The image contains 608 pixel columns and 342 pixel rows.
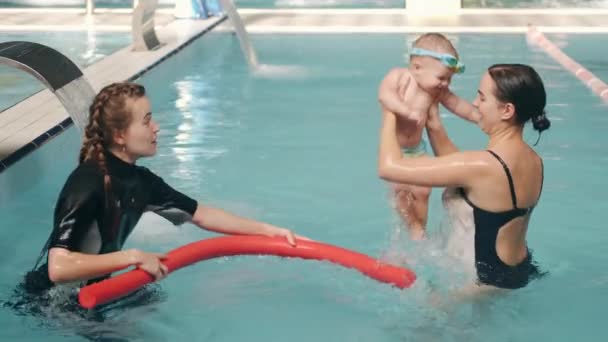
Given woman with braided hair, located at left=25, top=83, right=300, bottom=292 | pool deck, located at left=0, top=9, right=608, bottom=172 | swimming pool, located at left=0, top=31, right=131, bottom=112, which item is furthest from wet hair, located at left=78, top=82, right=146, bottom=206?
pool deck, located at left=0, top=9, right=608, bottom=172

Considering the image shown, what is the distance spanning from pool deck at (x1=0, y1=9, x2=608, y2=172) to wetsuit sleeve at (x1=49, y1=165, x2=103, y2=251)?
18.6ft

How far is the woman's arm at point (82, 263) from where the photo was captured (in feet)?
10.8

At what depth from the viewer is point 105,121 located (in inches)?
136

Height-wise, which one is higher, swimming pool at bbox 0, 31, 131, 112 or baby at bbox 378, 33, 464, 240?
baby at bbox 378, 33, 464, 240

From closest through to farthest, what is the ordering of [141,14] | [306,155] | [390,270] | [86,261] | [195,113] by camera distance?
[86,261] → [390,270] → [306,155] → [195,113] → [141,14]

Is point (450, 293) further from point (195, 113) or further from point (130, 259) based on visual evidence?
point (195, 113)

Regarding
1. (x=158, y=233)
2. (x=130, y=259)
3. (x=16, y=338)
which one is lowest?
(x=158, y=233)

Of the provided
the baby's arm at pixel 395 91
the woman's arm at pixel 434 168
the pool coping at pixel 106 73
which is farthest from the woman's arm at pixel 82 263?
the pool coping at pixel 106 73

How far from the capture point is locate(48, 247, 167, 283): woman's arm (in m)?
3.30

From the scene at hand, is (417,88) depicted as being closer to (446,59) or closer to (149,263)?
(446,59)

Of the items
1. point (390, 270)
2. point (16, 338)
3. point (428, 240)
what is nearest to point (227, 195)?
point (428, 240)

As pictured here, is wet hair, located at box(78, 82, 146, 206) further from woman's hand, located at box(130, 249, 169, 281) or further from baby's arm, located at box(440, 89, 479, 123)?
baby's arm, located at box(440, 89, 479, 123)

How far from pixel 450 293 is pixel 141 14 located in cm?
749

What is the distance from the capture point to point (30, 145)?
619cm
